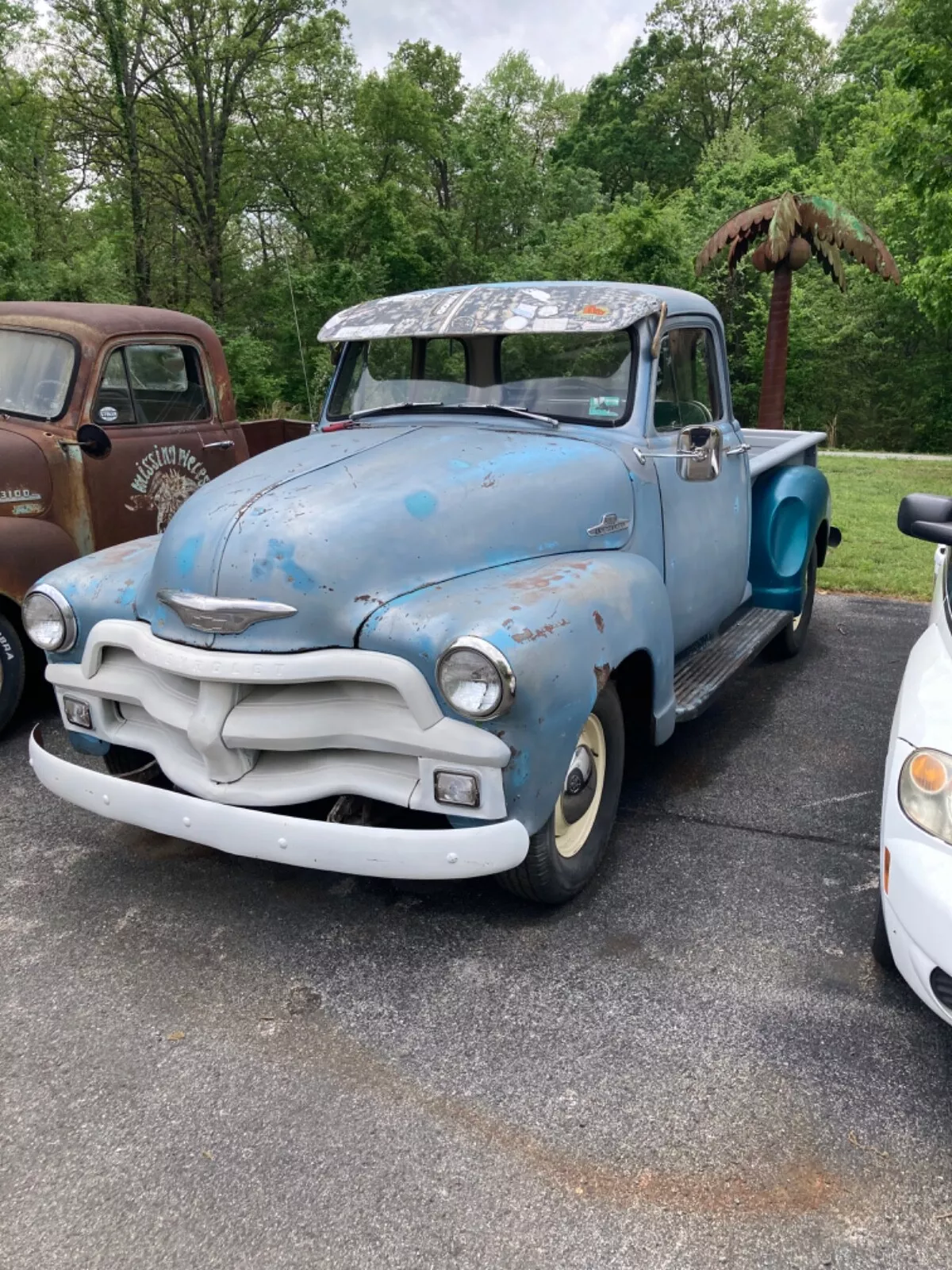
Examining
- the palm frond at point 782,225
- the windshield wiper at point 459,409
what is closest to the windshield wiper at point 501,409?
the windshield wiper at point 459,409

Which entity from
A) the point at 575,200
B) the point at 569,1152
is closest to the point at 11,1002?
the point at 569,1152

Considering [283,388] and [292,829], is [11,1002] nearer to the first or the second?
[292,829]

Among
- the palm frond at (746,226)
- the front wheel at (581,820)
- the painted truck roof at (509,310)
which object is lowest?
the front wheel at (581,820)

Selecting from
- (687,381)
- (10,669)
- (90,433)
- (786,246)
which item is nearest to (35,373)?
(90,433)

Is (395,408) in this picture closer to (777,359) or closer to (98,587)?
(98,587)

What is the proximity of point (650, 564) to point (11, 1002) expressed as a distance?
8.29ft

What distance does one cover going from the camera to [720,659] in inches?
178

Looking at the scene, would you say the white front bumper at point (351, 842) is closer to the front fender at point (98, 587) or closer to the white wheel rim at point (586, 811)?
the white wheel rim at point (586, 811)

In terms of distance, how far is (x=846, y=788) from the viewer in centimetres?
415

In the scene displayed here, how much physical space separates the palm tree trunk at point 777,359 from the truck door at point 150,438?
9616 mm

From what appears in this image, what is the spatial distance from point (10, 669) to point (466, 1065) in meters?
3.20

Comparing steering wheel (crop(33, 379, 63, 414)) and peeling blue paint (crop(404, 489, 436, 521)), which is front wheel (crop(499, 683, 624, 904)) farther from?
steering wheel (crop(33, 379, 63, 414))

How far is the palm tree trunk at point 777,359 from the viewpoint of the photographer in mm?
13667

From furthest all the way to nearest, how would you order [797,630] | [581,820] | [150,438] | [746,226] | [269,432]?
1. [746,226]
2. [269,432]
3. [797,630]
4. [150,438]
5. [581,820]
